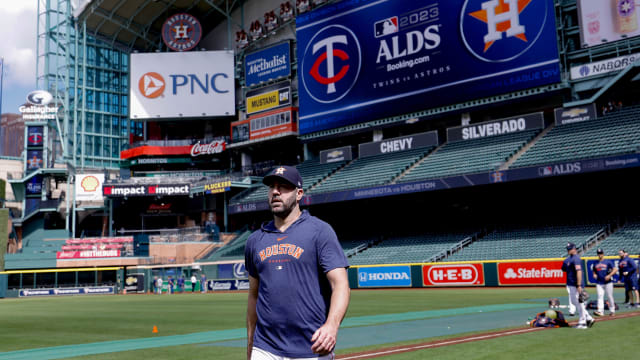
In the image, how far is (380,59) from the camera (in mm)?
52656

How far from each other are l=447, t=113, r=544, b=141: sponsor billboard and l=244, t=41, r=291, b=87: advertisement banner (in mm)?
21161

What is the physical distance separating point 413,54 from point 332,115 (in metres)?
9.75

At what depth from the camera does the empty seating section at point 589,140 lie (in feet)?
121

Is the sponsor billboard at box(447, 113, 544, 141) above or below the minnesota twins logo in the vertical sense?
below

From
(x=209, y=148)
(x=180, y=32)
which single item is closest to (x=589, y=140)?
(x=209, y=148)

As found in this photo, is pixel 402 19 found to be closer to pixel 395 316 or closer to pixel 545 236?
pixel 545 236

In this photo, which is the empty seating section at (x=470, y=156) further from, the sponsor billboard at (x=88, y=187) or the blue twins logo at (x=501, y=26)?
the sponsor billboard at (x=88, y=187)

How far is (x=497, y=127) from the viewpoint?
154ft

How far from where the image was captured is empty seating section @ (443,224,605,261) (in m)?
36.5

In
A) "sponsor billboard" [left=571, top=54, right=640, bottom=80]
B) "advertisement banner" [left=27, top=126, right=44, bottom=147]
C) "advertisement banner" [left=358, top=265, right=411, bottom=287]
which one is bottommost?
"advertisement banner" [left=358, top=265, right=411, bottom=287]

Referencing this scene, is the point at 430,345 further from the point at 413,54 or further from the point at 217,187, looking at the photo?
the point at 217,187

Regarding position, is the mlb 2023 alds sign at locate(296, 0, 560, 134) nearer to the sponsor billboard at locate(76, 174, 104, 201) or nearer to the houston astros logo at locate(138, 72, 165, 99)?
the houston astros logo at locate(138, 72, 165, 99)

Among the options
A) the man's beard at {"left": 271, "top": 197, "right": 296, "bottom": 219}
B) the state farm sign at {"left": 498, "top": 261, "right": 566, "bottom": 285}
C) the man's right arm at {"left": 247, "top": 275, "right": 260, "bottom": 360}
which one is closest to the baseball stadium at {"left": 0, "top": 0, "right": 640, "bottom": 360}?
Answer: the state farm sign at {"left": 498, "top": 261, "right": 566, "bottom": 285}

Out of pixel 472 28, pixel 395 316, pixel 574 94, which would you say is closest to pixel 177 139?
pixel 472 28
